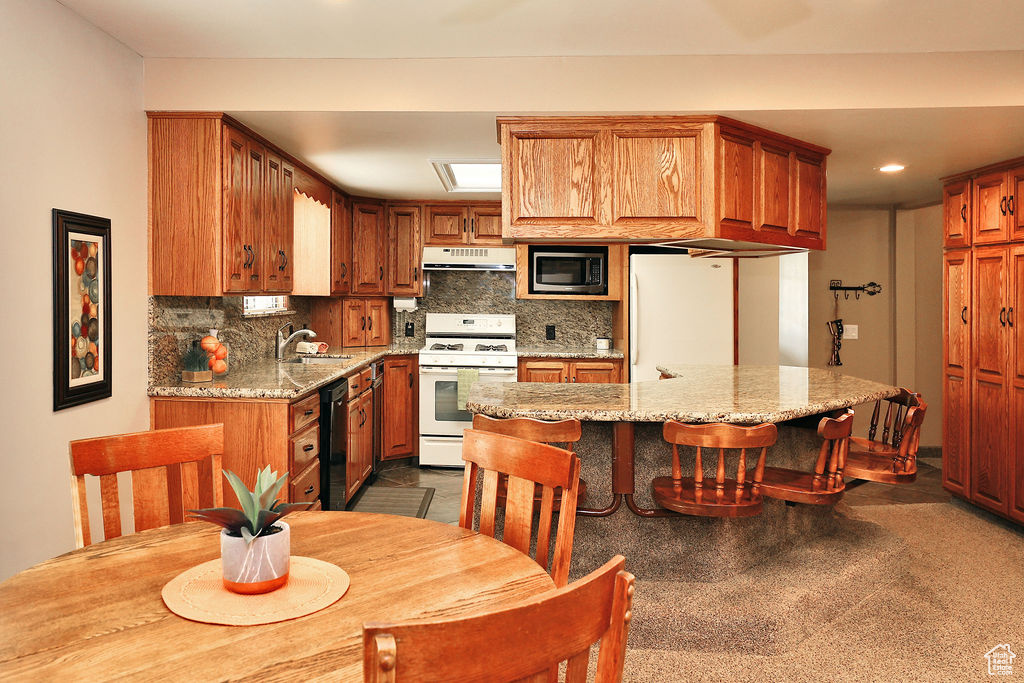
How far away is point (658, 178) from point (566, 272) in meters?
2.41

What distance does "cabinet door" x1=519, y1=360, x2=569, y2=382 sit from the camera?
5.49 m

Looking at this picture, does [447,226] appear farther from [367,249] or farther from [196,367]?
[196,367]

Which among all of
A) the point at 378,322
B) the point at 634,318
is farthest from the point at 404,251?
the point at 634,318

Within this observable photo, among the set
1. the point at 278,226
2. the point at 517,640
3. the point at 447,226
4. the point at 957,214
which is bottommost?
the point at 517,640

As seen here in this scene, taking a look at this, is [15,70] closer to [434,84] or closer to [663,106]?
[434,84]

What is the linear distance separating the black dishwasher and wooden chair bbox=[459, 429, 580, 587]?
80.9 inches

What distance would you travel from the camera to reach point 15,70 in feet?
7.66

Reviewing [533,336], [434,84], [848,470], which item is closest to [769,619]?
[848,470]

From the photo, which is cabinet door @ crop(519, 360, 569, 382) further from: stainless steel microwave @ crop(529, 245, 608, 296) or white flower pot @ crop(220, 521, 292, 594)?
white flower pot @ crop(220, 521, 292, 594)

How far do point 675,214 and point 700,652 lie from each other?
186 centimetres

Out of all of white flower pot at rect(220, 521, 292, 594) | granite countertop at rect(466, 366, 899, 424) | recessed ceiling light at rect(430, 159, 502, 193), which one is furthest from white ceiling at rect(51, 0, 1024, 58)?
white flower pot at rect(220, 521, 292, 594)

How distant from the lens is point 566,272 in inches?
221

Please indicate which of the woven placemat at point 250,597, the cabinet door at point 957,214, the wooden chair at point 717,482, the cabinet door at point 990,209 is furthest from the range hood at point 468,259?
the woven placemat at point 250,597

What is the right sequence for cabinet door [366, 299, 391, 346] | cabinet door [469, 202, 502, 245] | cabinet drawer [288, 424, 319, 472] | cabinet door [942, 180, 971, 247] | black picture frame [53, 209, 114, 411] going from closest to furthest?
black picture frame [53, 209, 114, 411], cabinet drawer [288, 424, 319, 472], cabinet door [942, 180, 971, 247], cabinet door [469, 202, 502, 245], cabinet door [366, 299, 391, 346]
